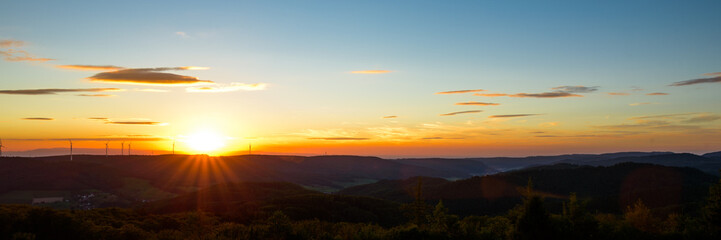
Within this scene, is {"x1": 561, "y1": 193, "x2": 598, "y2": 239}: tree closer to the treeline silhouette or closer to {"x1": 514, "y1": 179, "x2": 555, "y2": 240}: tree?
the treeline silhouette

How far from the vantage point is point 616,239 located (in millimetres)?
51500

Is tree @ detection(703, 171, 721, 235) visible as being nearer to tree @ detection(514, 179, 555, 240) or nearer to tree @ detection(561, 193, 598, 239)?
tree @ detection(561, 193, 598, 239)

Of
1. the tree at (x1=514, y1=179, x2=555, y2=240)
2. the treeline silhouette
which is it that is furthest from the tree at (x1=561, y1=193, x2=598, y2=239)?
the tree at (x1=514, y1=179, x2=555, y2=240)

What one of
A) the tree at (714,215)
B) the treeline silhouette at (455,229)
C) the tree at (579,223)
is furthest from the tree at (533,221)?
the tree at (714,215)

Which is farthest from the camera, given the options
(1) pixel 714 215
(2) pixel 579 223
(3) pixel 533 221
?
(1) pixel 714 215

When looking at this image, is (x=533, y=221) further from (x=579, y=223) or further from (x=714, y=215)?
(x=714, y=215)

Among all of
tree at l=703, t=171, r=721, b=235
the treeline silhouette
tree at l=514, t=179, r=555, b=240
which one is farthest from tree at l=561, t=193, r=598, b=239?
tree at l=703, t=171, r=721, b=235

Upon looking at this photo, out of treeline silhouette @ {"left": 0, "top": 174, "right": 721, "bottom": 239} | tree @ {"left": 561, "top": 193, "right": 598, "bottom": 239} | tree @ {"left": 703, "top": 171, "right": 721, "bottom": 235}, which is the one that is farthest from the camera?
tree @ {"left": 703, "top": 171, "right": 721, "bottom": 235}

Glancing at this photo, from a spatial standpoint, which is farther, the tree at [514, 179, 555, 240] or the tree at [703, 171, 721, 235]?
the tree at [703, 171, 721, 235]

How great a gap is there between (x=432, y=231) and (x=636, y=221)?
54.0 metres

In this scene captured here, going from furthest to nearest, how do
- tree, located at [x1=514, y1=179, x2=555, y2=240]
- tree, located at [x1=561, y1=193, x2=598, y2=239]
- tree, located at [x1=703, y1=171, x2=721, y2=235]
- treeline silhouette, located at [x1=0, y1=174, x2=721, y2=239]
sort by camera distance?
tree, located at [x1=703, y1=171, x2=721, y2=235] < tree, located at [x1=561, y1=193, x2=598, y2=239] < treeline silhouette, located at [x1=0, y1=174, x2=721, y2=239] < tree, located at [x1=514, y1=179, x2=555, y2=240]

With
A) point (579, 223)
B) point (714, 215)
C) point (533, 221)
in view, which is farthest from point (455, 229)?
point (714, 215)

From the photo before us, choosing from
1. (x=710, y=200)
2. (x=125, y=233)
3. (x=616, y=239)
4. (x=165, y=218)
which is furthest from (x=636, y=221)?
(x=165, y=218)

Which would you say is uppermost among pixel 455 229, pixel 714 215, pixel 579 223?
pixel 579 223
